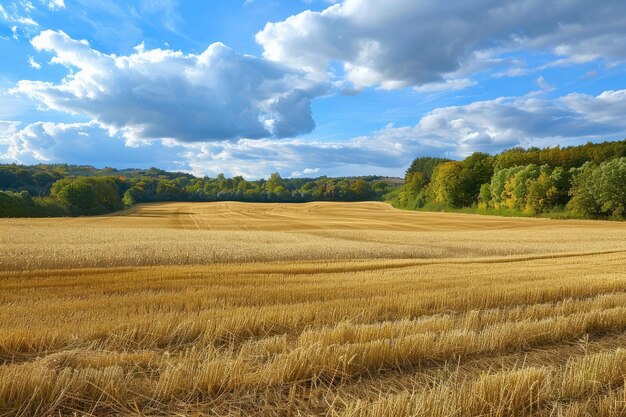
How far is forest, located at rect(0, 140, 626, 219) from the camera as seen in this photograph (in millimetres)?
66750

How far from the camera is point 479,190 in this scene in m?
98.1

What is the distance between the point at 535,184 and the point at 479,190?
22.9 meters

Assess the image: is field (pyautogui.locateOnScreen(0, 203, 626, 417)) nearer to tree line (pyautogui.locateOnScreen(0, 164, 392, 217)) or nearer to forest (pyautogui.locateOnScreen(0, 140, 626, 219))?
forest (pyautogui.locateOnScreen(0, 140, 626, 219))

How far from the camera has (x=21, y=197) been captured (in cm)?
6938

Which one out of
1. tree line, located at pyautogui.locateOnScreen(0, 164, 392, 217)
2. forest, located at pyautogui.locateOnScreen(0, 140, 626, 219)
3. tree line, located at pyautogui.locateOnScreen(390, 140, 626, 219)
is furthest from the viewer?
tree line, located at pyautogui.locateOnScreen(0, 164, 392, 217)

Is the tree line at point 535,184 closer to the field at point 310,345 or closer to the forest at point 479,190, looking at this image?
the forest at point 479,190

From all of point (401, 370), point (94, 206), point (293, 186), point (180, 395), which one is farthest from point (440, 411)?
point (293, 186)

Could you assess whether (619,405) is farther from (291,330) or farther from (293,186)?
(293,186)

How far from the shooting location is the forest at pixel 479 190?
66.8 metres

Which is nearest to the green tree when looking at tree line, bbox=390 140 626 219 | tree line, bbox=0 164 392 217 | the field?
tree line, bbox=390 140 626 219

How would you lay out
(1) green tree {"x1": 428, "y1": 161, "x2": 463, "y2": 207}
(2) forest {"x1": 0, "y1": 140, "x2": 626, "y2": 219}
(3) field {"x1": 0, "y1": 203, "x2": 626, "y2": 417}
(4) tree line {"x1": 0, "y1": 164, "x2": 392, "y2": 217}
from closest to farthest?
(3) field {"x1": 0, "y1": 203, "x2": 626, "y2": 417}, (2) forest {"x1": 0, "y1": 140, "x2": 626, "y2": 219}, (4) tree line {"x1": 0, "y1": 164, "x2": 392, "y2": 217}, (1) green tree {"x1": 428, "y1": 161, "x2": 463, "y2": 207}

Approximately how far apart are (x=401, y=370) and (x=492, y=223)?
5978 cm

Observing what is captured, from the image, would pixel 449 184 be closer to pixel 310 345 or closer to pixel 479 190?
pixel 479 190

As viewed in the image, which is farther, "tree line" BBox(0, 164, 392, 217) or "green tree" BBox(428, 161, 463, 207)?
"green tree" BBox(428, 161, 463, 207)
